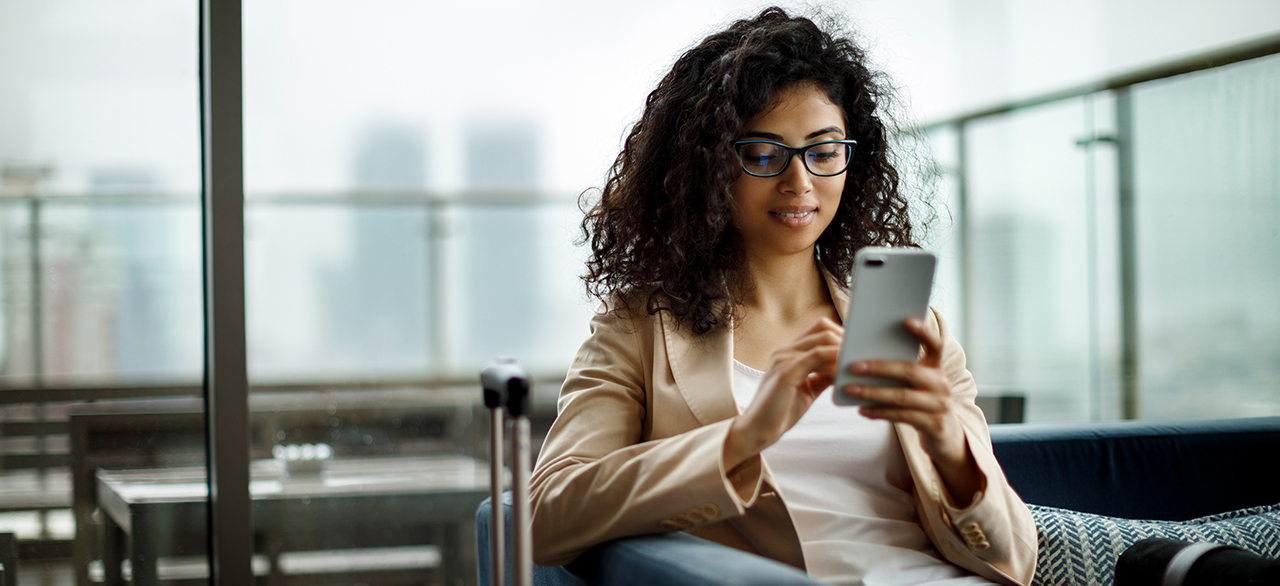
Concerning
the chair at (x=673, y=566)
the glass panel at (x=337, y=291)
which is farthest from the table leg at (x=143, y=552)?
the chair at (x=673, y=566)

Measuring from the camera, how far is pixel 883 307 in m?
1.04

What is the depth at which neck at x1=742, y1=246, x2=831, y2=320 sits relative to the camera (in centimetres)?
148

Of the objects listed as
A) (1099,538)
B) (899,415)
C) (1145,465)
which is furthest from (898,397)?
(1145,465)

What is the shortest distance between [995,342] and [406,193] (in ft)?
6.83

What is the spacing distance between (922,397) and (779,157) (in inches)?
17.4

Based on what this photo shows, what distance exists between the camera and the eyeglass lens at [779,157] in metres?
1.38

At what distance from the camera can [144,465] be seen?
2.13m

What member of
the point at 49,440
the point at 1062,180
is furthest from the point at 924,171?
the point at 49,440

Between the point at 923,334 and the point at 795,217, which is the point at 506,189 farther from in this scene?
the point at 923,334

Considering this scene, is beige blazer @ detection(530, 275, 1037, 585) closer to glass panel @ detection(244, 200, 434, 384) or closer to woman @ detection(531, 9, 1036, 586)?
woman @ detection(531, 9, 1036, 586)

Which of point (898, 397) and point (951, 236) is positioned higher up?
point (951, 236)

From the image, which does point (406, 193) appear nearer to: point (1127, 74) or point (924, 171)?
point (924, 171)

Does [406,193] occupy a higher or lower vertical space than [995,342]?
higher

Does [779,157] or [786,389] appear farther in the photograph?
[779,157]
